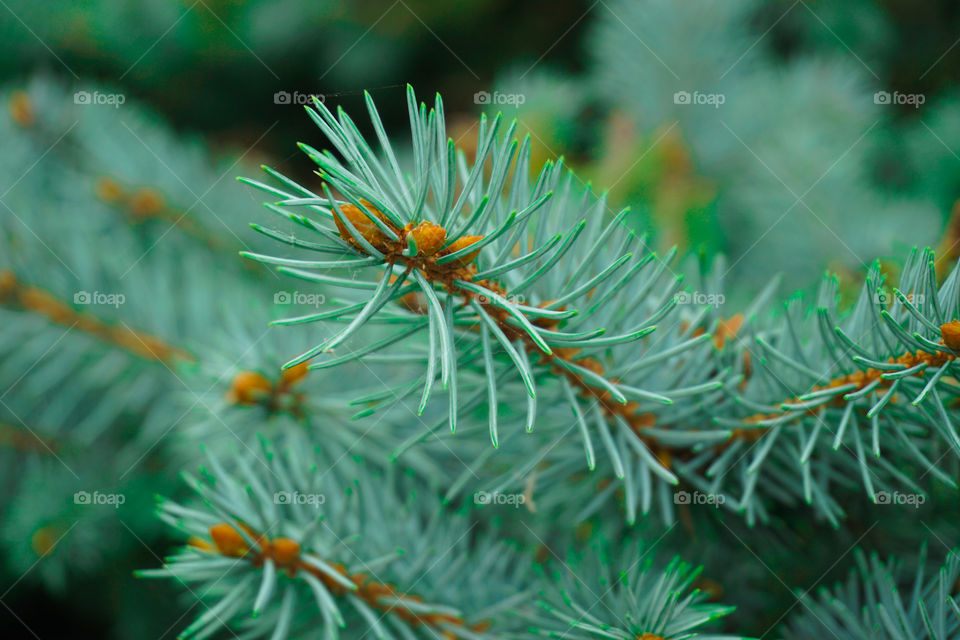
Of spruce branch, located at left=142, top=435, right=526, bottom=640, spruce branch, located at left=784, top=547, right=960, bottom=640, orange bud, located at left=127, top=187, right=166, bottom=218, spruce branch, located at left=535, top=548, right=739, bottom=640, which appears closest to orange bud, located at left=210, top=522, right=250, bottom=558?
spruce branch, located at left=142, top=435, right=526, bottom=640

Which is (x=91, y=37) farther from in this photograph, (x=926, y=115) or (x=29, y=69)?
(x=926, y=115)

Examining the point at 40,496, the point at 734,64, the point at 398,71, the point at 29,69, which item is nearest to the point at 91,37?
the point at 29,69

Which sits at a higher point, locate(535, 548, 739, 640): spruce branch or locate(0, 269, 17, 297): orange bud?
locate(0, 269, 17, 297): orange bud

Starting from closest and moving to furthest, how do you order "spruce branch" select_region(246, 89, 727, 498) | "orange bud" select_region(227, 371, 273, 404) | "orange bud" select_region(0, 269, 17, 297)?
"spruce branch" select_region(246, 89, 727, 498)
"orange bud" select_region(227, 371, 273, 404)
"orange bud" select_region(0, 269, 17, 297)

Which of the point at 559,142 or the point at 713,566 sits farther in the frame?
the point at 559,142

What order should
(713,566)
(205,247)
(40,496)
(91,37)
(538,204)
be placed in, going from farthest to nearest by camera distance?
(91,37), (205,247), (40,496), (713,566), (538,204)

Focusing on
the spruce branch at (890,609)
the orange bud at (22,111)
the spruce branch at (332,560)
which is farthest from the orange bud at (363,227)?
the orange bud at (22,111)

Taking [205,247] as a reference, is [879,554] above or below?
below

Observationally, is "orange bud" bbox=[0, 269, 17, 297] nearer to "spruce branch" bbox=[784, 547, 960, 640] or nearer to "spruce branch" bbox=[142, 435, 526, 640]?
"spruce branch" bbox=[142, 435, 526, 640]

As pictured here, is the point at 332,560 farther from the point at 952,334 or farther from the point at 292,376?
the point at 952,334
